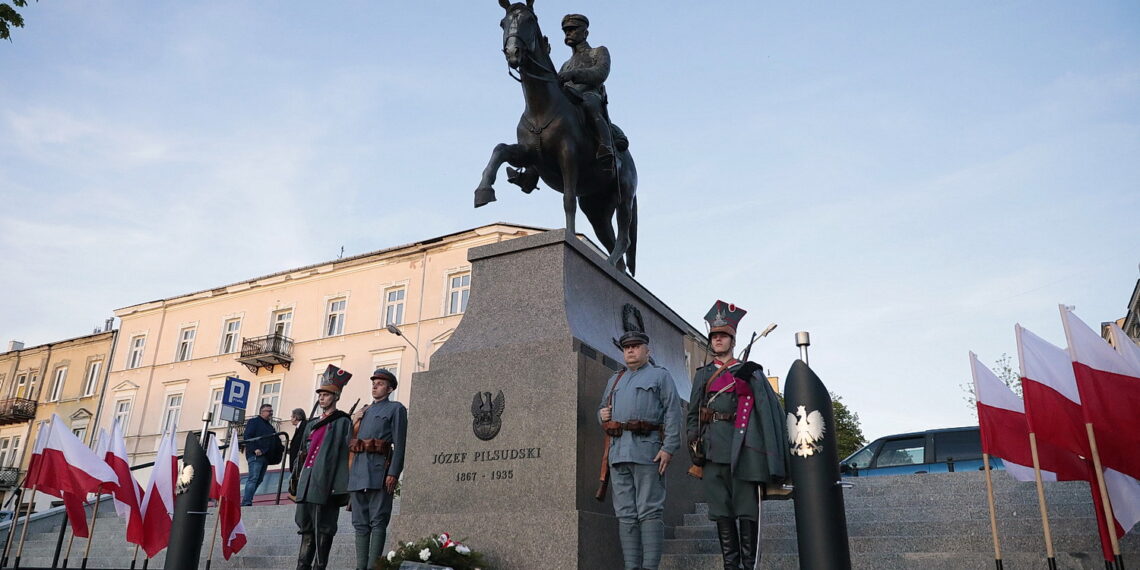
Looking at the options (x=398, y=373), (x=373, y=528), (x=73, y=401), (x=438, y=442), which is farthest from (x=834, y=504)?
(x=73, y=401)

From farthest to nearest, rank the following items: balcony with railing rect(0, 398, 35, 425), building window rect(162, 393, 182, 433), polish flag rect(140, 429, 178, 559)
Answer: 1. balcony with railing rect(0, 398, 35, 425)
2. building window rect(162, 393, 182, 433)
3. polish flag rect(140, 429, 178, 559)

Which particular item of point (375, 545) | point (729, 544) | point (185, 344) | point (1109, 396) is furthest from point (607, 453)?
point (185, 344)

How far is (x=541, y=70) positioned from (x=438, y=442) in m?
3.43

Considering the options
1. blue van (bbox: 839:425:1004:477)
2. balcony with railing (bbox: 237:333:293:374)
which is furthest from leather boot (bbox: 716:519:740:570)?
balcony with railing (bbox: 237:333:293:374)

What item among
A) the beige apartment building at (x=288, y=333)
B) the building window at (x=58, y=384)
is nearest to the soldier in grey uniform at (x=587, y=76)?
the beige apartment building at (x=288, y=333)

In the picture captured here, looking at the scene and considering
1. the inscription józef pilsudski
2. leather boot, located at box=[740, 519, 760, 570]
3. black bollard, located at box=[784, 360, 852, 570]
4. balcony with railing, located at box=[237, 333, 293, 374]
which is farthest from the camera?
balcony with railing, located at box=[237, 333, 293, 374]

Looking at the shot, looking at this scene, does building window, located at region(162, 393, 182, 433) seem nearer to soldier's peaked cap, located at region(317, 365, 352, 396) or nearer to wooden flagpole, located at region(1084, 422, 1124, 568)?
soldier's peaked cap, located at region(317, 365, 352, 396)

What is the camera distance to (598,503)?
607 cm

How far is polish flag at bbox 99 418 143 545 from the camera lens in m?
8.60

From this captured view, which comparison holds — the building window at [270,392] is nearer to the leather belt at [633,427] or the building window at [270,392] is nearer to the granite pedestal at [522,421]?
the granite pedestal at [522,421]

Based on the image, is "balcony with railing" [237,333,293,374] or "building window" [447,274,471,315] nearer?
"building window" [447,274,471,315]

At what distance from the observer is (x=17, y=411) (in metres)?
44.3

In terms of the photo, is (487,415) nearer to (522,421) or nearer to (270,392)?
(522,421)

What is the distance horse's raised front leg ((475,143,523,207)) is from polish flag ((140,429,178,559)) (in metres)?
4.29
